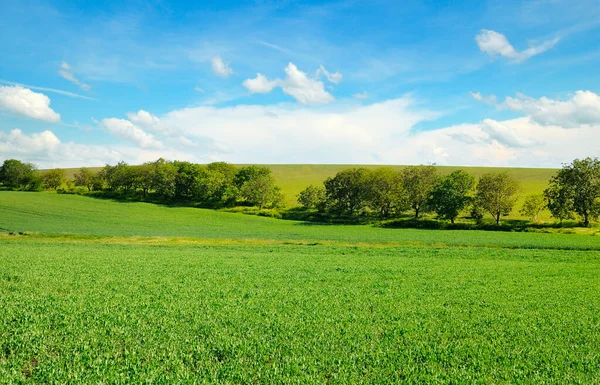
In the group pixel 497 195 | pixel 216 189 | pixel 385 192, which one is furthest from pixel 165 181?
pixel 497 195

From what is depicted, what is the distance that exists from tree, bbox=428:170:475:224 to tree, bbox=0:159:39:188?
12642cm

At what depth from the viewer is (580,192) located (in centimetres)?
Answer: 6291

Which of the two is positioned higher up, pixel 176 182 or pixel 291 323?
pixel 176 182

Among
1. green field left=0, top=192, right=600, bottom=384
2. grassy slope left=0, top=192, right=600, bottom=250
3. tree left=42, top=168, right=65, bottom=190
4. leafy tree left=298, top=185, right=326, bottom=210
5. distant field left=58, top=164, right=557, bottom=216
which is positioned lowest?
grassy slope left=0, top=192, right=600, bottom=250

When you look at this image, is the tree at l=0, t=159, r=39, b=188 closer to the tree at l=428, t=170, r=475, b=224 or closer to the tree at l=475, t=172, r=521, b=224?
the tree at l=428, t=170, r=475, b=224

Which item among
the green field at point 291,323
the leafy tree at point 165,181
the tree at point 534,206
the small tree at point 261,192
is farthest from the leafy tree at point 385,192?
the leafy tree at point 165,181

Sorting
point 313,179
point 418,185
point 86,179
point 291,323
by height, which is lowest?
point 291,323

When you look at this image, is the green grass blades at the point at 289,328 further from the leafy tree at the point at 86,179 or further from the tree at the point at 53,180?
the tree at the point at 53,180

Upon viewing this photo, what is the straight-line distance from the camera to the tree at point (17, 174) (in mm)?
119875

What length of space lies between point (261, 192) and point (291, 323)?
268 ft

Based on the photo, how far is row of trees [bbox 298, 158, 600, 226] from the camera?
63.4 meters

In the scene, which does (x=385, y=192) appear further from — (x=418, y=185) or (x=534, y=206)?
(x=534, y=206)

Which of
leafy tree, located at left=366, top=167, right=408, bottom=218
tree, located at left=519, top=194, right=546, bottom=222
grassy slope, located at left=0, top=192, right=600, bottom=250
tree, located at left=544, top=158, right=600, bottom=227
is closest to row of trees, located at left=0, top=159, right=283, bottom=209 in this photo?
grassy slope, located at left=0, top=192, right=600, bottom=250

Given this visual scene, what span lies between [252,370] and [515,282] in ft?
58.2
